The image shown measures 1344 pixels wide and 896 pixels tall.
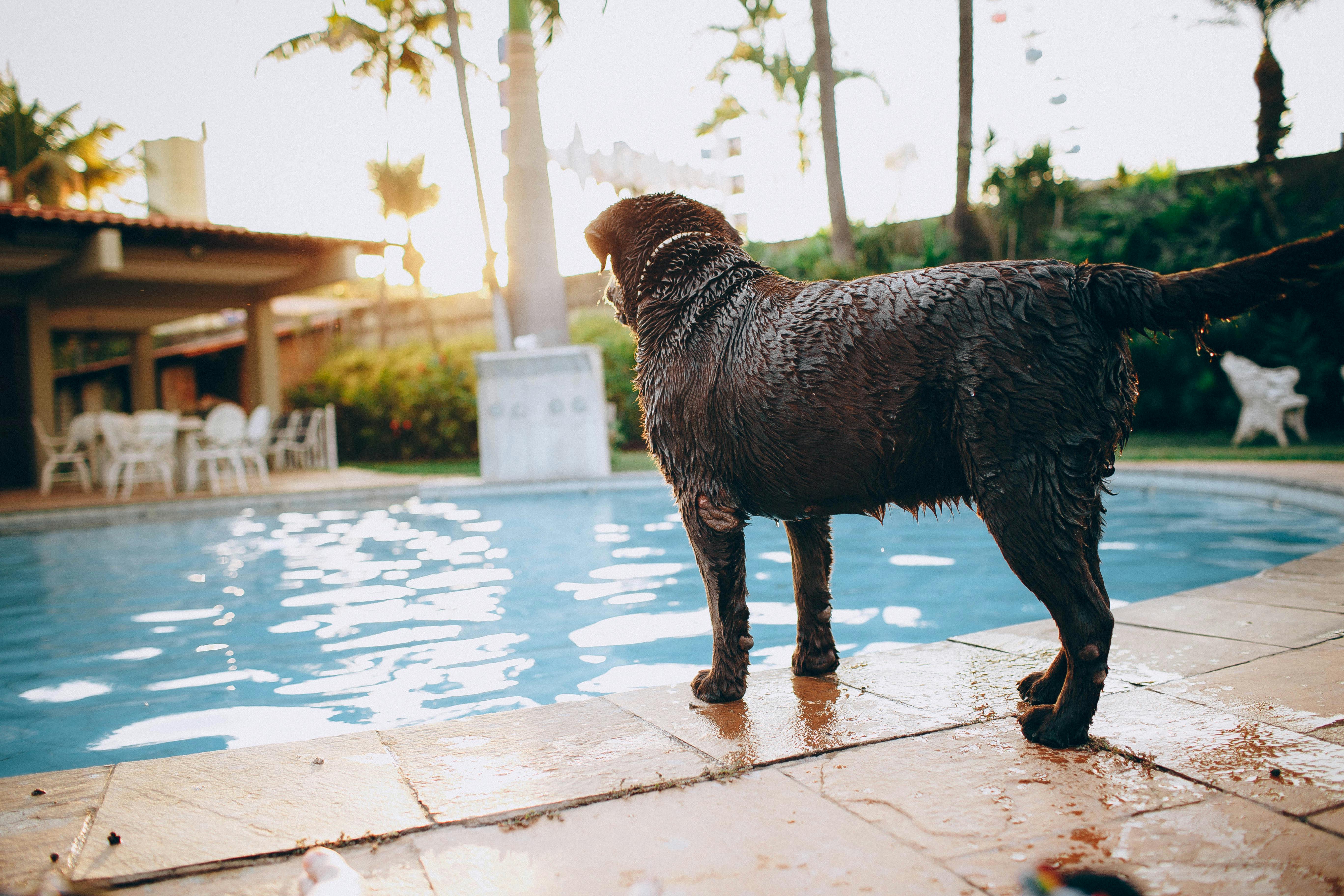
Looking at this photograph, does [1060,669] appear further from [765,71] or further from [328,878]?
[765,71]

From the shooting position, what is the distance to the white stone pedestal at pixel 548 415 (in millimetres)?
12344

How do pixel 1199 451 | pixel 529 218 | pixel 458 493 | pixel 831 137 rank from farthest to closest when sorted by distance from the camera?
pixel 831 137, pixel 529 218, pixel 458 493, pixel 1199 451

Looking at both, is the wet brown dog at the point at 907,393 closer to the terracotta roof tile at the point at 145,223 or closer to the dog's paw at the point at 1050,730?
the dog's paw at the point at 1050,730

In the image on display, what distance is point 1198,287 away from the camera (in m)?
2.00

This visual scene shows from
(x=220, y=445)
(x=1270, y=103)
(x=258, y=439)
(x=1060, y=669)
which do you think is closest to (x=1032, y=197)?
(x=1270, y=103)

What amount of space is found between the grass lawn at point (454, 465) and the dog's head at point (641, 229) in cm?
931

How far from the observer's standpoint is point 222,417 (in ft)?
40.7

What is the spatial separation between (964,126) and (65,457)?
15847 mm

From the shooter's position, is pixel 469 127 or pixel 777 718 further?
pixel 469 127

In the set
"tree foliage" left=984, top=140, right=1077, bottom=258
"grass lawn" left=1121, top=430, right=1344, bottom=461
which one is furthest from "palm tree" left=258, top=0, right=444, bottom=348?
"grass lawn" left=1121, top=430, right=1344, bottom=461

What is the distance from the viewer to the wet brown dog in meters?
2.07

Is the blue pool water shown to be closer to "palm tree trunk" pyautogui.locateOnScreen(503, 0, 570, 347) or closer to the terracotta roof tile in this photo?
the terracotta roof tile

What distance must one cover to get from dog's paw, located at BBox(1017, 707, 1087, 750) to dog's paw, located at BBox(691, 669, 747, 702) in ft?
2.72

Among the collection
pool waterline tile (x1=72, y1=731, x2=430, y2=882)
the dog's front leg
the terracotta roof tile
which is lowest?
pool waterline tile (x1=72, y1=731, x2=430, y2=882)
